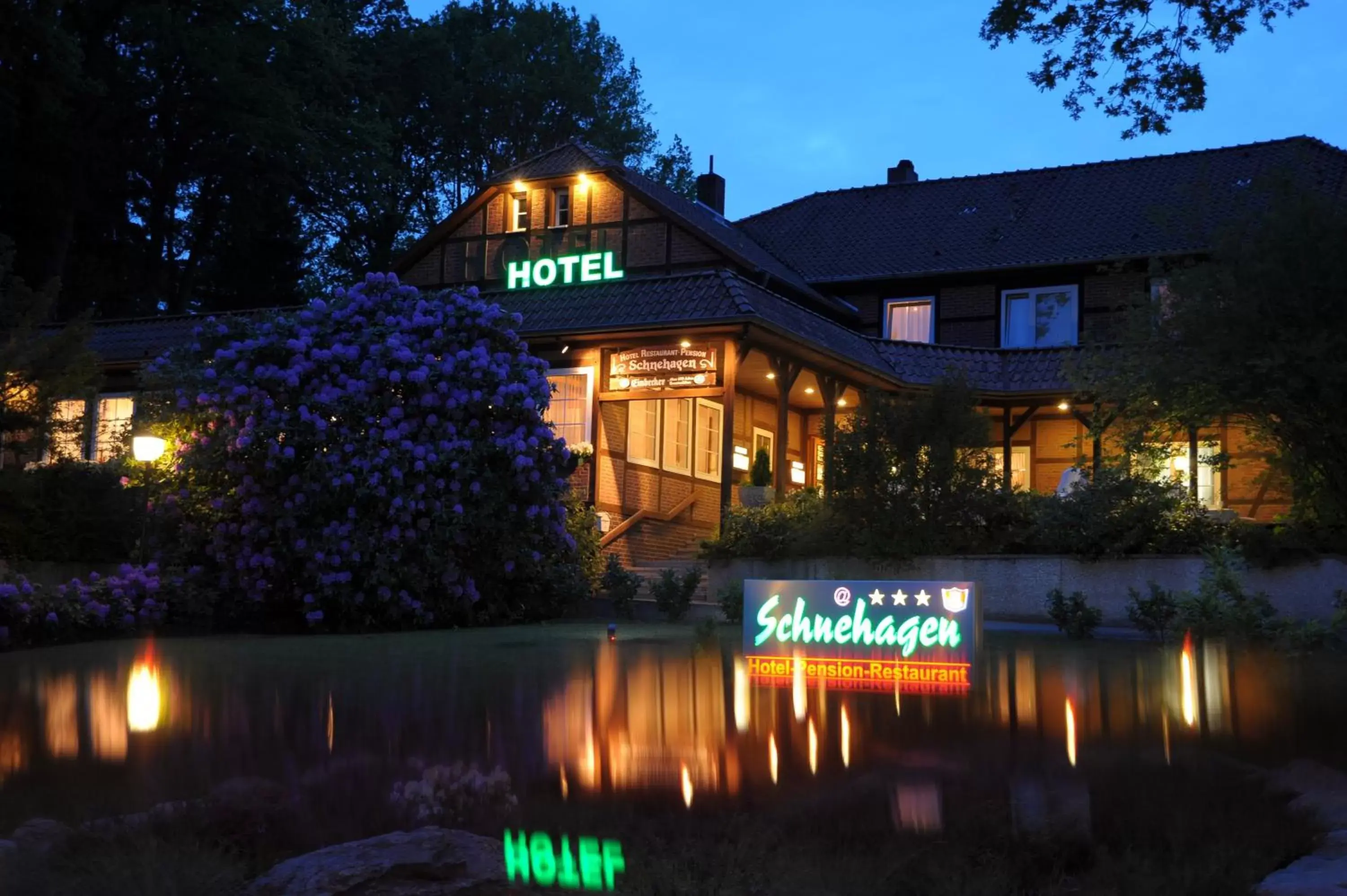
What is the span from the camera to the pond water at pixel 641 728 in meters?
5.70

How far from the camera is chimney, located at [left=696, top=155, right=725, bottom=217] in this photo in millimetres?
37062

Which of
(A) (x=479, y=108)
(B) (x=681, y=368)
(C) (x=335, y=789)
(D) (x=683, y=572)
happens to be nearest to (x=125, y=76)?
(A) (x=479, y=108)

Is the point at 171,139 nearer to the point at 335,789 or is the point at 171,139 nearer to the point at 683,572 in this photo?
the point at 683,572

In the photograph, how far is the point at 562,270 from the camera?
100 feet

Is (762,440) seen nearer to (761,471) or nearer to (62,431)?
(761,471)

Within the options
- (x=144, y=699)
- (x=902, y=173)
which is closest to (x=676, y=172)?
(x=902, y=173)

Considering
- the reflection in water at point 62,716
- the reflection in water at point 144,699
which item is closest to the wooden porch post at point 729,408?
Answer: the reflection in water at point 144,699

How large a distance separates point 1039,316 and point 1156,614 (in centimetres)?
1667

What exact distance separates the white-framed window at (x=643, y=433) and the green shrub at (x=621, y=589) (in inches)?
304

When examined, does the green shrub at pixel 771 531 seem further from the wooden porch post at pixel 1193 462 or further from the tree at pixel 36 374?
the tree at pixel 36 374

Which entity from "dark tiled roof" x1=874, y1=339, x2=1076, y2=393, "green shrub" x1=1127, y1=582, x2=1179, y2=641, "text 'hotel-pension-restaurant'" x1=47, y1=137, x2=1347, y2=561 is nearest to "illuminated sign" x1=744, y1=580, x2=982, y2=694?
"green shrub" x1=1127, y1=582, x2=1179, y2=641

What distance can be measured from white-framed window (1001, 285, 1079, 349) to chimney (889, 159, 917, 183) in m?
9.71

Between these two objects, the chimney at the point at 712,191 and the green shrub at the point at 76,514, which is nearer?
the green shrub at the point at 76,514

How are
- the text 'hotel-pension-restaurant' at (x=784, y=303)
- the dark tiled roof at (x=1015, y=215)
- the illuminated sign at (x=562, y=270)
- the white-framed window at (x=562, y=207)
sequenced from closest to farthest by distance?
the text 'hotel-pension-restaurant' at (x=784, y=303) → the illuminated sign at (x=562, y=270) → the dark tiled roof at (x=1015, y=215) → the white-framed window at (x=562, y=207)
